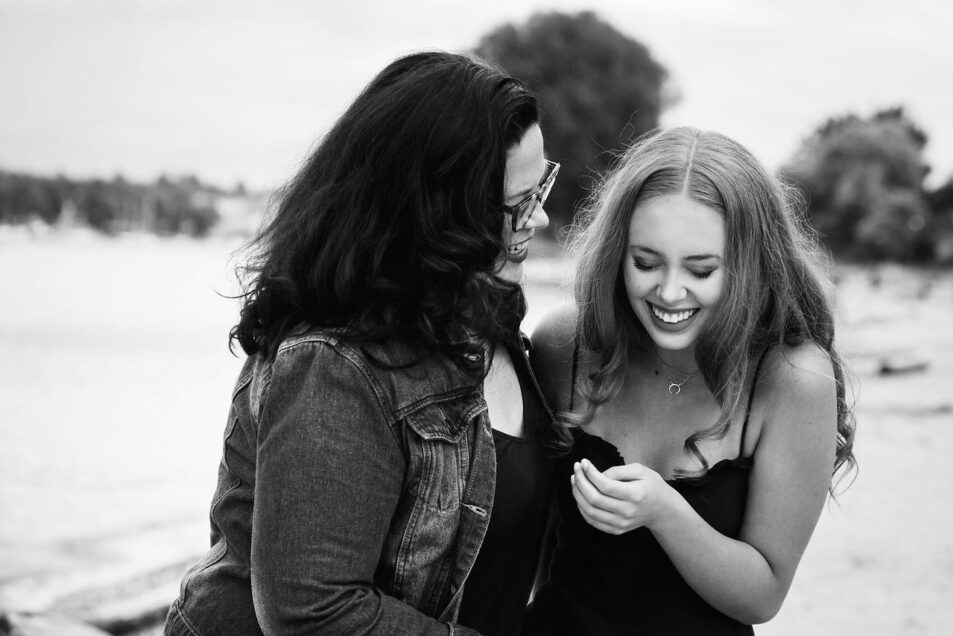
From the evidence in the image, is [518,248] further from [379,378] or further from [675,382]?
[675,382]

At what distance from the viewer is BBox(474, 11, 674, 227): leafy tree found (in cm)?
3759

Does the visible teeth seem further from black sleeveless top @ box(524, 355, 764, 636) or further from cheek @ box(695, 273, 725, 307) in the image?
black sleeveless top @ box(524, 355, 764, 636)

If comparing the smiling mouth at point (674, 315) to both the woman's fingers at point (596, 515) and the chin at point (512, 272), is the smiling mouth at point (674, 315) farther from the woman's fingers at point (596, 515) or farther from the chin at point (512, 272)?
the woman's fingers at point (596, 515)

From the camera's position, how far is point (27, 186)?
25.0 m

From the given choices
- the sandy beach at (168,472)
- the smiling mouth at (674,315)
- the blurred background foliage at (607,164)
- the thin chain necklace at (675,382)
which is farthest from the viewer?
the blurred background foliage at (607,164)

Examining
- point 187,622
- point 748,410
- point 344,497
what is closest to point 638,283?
point 748,410

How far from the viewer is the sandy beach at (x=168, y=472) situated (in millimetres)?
5297

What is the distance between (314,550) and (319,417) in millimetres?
280

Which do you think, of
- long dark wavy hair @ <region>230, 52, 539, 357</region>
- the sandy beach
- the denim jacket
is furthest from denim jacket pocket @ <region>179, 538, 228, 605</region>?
the sandy beach

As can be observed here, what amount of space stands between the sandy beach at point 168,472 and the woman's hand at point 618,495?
111 cm

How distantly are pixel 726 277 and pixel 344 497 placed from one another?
1284 mm

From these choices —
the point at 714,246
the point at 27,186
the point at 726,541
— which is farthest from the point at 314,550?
the point at 27,186

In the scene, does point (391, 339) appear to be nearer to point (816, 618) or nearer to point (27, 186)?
point (816, 618)

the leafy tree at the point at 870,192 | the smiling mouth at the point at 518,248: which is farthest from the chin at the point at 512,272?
the leafy tree at the point at 870,192
